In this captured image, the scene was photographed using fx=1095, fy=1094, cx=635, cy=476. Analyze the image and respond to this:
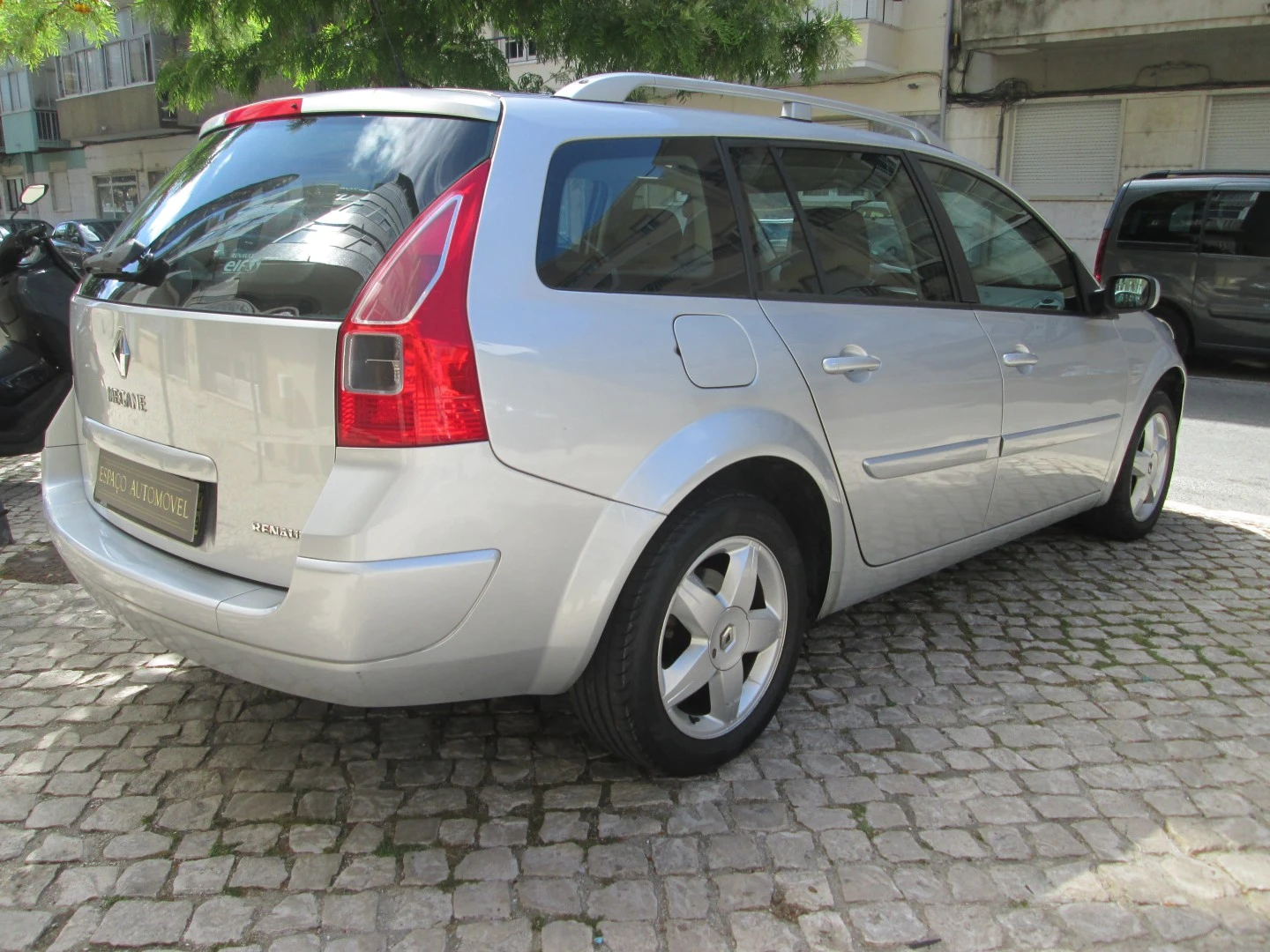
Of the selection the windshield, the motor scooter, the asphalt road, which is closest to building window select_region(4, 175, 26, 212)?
the windshield

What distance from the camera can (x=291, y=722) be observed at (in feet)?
10.4

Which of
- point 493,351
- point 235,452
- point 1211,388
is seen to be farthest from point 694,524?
point 1211,388

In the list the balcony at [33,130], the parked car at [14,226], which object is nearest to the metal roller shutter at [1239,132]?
the parked car at [14,226]

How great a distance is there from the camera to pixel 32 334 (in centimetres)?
607

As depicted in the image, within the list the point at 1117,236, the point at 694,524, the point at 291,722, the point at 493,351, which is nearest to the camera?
the point at 493,351

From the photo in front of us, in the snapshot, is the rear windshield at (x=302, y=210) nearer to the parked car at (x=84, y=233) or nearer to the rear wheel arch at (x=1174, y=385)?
the rear wheel arch at (x=1174, y=385)

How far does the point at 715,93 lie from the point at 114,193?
105ft

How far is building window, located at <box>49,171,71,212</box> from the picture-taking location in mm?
32188

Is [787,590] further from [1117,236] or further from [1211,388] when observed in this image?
[1117,236]

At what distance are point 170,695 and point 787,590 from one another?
191 centimetres

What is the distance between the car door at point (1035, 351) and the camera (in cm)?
374

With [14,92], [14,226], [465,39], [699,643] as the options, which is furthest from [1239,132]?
[14,92]

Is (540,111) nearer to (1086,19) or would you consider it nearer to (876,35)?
(1086,19)

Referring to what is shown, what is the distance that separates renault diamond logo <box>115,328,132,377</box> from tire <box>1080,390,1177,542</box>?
385cm
